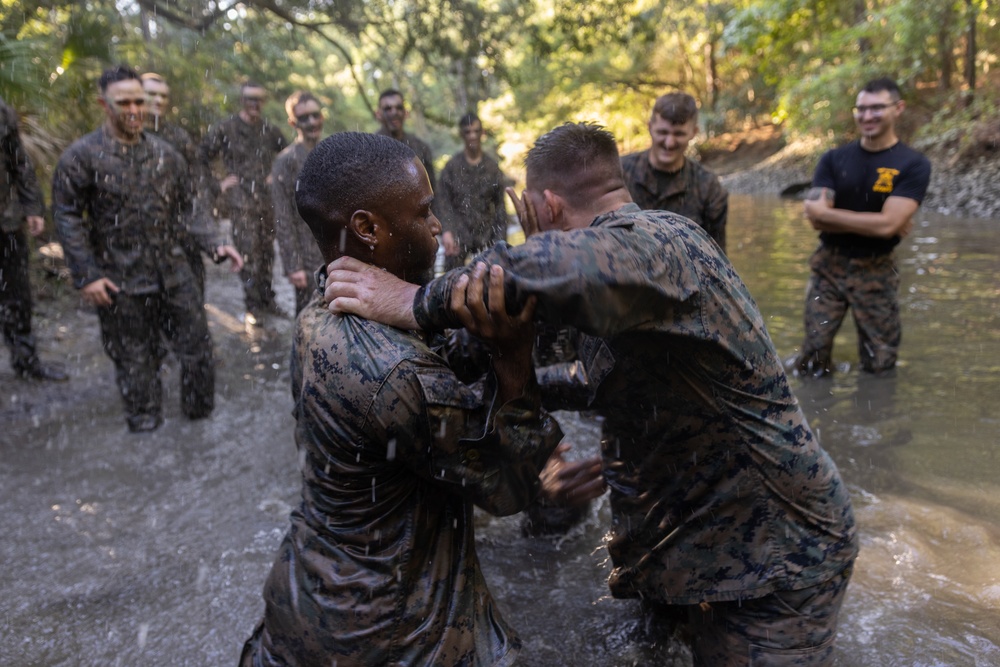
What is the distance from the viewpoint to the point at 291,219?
276 inches

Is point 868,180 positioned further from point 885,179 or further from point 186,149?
point 186,149

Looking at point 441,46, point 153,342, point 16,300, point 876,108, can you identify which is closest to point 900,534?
point 876,108

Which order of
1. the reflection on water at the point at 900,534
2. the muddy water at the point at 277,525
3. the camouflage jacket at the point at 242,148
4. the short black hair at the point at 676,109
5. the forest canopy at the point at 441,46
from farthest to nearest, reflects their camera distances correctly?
1. the camouflage jacket at the point at 242,148
2. the forest canopy at the point at 441,46
3. the short black hair at the point at 676,109
4. the muddy water at the point at 277,525
5. the reflection on water at the point at 900,534

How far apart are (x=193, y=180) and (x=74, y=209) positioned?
1142 millimetres

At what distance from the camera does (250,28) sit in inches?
628

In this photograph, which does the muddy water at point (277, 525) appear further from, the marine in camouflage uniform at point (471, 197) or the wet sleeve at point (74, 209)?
the marine in camouflage uniform at point (471, 197)

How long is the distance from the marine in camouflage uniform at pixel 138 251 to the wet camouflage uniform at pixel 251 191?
277 cm

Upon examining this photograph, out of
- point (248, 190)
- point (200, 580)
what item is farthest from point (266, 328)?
point (200, 580)

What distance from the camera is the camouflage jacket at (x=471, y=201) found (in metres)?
8.33

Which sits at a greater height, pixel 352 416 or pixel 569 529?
pixel 352 416

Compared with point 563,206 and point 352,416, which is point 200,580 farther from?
point 563,206

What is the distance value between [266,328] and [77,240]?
3659 millimetres

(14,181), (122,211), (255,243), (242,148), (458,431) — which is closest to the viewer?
(458,431)

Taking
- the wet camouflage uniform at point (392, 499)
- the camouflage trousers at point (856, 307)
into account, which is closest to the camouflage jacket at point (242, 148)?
the camouflage trousers at point (856, 307)
